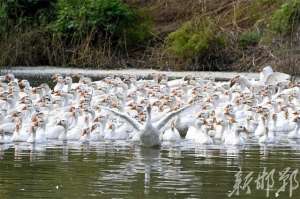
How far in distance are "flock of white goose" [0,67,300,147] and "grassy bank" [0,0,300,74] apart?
6.60m

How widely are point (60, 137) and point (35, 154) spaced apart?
2970 mm

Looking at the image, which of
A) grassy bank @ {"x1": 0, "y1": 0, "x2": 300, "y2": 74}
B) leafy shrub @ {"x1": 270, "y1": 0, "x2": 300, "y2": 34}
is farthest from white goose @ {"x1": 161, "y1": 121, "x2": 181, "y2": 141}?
leafy shrub @ {"x1": 270, "y1": 0, "x2": 300, "y2": 34}

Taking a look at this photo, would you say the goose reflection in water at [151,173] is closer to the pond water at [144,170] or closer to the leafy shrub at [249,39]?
the pond water at [144,170]

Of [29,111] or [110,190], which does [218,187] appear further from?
[29,111]

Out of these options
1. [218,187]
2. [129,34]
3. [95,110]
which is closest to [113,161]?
[218,187]

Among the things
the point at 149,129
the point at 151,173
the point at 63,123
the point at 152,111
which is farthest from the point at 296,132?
the point at 151,173

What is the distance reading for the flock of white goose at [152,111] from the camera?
2384cm

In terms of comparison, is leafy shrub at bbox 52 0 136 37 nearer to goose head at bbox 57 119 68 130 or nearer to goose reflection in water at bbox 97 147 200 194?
goose head at bbox 57 119 68 130

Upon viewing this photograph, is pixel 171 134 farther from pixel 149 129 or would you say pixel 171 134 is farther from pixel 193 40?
pixel 193 40

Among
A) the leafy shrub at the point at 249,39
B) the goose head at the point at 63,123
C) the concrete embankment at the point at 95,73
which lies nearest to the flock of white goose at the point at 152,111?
the goose head at the point at 63,123

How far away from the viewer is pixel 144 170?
1945 cm

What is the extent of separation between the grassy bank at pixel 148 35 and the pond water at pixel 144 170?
16338mm

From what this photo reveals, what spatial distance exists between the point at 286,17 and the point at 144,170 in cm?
2137

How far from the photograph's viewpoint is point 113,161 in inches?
807
